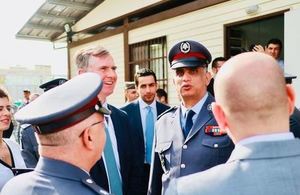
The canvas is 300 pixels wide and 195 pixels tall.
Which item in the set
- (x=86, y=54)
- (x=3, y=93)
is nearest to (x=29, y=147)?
(x=3, y=93)

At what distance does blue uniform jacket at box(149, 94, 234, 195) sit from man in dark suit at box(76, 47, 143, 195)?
0.53ft

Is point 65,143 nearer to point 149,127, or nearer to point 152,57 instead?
point 149,127

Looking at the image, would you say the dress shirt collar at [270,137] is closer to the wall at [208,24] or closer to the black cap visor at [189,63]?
Answer: the black cap visor at [189,63]

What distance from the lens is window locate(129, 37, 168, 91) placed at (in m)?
8.59

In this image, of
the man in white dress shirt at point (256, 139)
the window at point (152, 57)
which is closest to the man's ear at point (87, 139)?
the man in white dress shirt at point (256, 139)

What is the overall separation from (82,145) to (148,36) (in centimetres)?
790

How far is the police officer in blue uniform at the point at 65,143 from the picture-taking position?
1.29 meters

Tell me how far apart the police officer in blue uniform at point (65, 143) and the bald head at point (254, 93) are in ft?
1.70

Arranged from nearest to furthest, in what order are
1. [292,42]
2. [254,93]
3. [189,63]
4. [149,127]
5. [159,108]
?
1. [254,93]
2. [189,63]
3. [149,127]
4. [159,108]
5. [292,42]

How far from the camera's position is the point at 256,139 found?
43.7 inches

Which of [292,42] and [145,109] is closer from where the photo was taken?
[145,109]

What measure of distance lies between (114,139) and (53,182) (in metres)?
1.19

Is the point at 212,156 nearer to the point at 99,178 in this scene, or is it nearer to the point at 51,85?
the point at 99,178

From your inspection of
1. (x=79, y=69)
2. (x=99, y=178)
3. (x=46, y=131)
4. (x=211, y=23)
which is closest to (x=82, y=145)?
(x=46, y=131)
